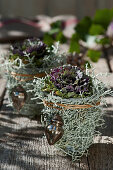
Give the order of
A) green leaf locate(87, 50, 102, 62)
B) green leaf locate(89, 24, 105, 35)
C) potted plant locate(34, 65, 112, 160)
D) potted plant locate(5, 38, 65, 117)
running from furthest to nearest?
1. green leaf locate(89, 24, 105, 35)
2. green leaf locate(87, 50, 102, 62)
3. potted plant locate(5, 38, 65, 117)
4. potted plant locate(34, 65, 112, 160)

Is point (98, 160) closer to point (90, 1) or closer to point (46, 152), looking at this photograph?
point (46, 152)

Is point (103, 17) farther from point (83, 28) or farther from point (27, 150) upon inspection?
point (27, 150)

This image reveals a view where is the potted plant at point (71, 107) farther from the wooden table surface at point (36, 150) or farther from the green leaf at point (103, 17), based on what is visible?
the green leaf at point (103, 17)

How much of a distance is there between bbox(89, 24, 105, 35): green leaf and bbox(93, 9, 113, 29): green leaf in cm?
3

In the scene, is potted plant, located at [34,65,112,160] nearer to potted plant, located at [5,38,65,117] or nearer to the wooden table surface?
the wooden table surface

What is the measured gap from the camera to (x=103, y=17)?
1.74 m

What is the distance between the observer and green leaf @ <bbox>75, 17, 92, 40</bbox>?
1701mm

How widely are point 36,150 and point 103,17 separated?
1.12 meters

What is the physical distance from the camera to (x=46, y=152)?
0.83m

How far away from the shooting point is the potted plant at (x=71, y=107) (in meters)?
0.74

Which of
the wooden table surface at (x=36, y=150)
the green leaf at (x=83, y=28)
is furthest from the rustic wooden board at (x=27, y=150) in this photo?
the green leaf at (x=83, y=28)

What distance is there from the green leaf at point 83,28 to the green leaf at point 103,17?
0.14ft

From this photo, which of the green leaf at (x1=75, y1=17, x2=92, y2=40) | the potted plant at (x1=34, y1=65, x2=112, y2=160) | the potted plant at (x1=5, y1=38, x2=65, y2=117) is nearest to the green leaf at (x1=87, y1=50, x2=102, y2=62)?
the green leaf at (x1=75, y1=17, x2=92, y2=40)

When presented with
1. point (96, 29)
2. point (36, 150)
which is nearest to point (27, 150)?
point (36, 150)
